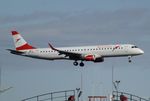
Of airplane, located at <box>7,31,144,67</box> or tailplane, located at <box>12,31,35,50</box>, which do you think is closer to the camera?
airplane, located at <box>7,31,144,67</box>

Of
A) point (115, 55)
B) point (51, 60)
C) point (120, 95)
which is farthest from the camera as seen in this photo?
point (51, 60)

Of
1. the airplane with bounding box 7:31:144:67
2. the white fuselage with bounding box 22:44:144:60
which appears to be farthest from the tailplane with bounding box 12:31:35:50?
the white fuselage with bounding box 22:44:144:60

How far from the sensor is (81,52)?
170 metres

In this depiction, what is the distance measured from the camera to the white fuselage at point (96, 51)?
16250cm

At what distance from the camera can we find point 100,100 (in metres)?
166

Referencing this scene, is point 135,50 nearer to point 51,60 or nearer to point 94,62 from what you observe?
point 94,62

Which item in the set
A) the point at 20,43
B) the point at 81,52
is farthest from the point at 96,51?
the point at 20,43

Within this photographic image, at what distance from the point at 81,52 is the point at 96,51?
5994 millimetres

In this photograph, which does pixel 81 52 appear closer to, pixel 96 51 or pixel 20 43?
pixel 96 51

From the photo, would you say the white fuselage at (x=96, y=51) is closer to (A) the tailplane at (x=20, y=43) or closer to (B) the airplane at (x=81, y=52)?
(B) the airplane at (x=81, y=52)

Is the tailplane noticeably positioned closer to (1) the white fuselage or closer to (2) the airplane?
(2) the airplane

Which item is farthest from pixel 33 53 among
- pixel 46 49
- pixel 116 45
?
pixel 116 45

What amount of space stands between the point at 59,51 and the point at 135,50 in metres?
20.1

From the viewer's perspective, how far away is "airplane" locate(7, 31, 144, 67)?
6412 inches
